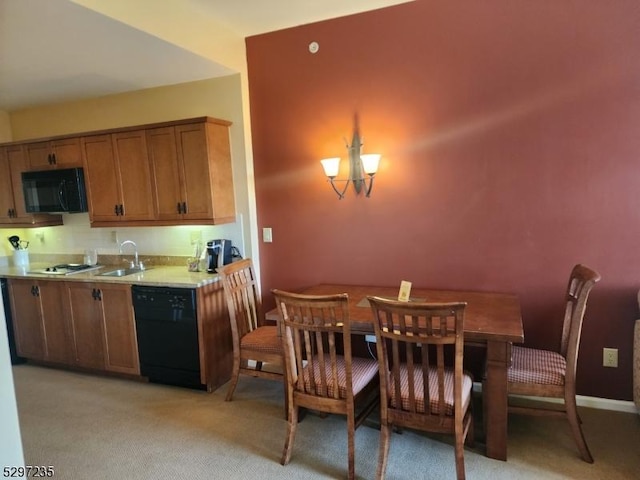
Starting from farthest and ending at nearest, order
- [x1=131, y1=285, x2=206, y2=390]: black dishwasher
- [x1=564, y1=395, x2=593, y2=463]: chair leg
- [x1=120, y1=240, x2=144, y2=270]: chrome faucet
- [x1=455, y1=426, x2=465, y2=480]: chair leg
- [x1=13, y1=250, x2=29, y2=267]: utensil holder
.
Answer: [x1=13, y1=250, x2=29, y2=267]: utensil holder → [x1=120, y1=240, x2=144, y2=270]: chrome faucet → [x1=131, y1=285, x2=206, y2=390]: black dishwasher → [x1=564, y1=395, x2=593, y2=463]: chair leg → [x1=455, y1=426, x2=465, y2=480]: chair leg

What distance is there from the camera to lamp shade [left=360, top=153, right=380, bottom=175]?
2914 millimetres

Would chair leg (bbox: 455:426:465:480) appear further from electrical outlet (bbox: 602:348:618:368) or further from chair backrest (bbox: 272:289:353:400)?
electrical outlet (bbox: 602:348:618:368)

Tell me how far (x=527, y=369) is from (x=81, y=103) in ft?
13.9

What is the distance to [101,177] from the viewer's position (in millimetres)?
3623

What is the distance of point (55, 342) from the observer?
369 centimetres

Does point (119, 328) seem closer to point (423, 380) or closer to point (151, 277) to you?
point (151, 277)

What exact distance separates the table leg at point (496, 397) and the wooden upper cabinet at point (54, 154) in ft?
11.6

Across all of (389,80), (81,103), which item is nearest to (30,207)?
(81,103)

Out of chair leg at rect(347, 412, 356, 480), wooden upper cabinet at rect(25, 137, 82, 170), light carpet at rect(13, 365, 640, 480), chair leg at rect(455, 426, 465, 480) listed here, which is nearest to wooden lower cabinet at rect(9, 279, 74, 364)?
light carpet at rect(13, 365, 640, 480)

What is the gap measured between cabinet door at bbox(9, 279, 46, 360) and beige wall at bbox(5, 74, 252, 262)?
2.10ft

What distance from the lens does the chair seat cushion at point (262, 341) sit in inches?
113

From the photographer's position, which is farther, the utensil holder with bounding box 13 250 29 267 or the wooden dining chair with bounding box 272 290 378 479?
the utensil holder with bounding box 13 250 29 267

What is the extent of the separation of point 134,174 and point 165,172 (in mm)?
307

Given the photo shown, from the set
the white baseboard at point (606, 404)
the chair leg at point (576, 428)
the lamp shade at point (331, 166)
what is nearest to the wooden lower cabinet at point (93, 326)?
the lamp shade at point (331, 166)
